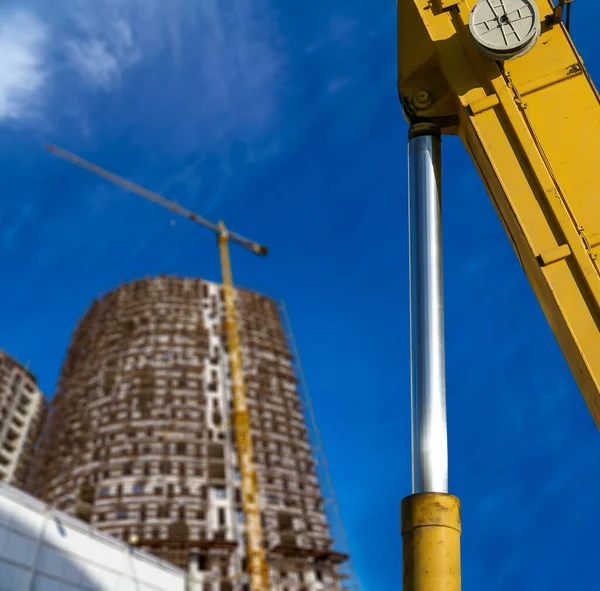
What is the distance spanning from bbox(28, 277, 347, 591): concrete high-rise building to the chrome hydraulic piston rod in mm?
47431

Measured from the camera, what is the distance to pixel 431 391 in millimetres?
4793

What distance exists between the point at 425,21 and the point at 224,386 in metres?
59.1

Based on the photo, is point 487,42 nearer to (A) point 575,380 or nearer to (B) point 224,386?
(A) point 575,380

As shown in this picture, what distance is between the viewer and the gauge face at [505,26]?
5410 mm

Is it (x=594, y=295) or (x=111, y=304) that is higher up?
(x=111, y=304)

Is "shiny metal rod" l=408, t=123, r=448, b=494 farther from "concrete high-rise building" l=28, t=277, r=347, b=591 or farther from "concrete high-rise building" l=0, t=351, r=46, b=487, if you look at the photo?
"concrete high-rise building" l=0, t=351, r=46, b=487

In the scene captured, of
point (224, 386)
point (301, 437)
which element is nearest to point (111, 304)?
point (224, 386)

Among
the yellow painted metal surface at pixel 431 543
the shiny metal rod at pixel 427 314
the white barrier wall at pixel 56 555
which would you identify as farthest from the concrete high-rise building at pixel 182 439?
the yellow painted metal surface at pixel 431 543

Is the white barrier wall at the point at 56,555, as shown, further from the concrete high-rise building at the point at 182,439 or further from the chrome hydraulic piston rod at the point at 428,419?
the concrete high-rise building at the point at 182,439

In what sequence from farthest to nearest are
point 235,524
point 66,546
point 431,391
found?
point 235,524 < point 66,546 < point 431,391

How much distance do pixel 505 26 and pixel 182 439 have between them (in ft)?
180

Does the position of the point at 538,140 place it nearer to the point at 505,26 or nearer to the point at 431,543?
the point at 505,26

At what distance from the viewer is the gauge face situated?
541 centimetres

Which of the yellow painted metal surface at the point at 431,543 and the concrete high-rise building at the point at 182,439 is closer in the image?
the yellow painted metal surface at the point at 431,543
